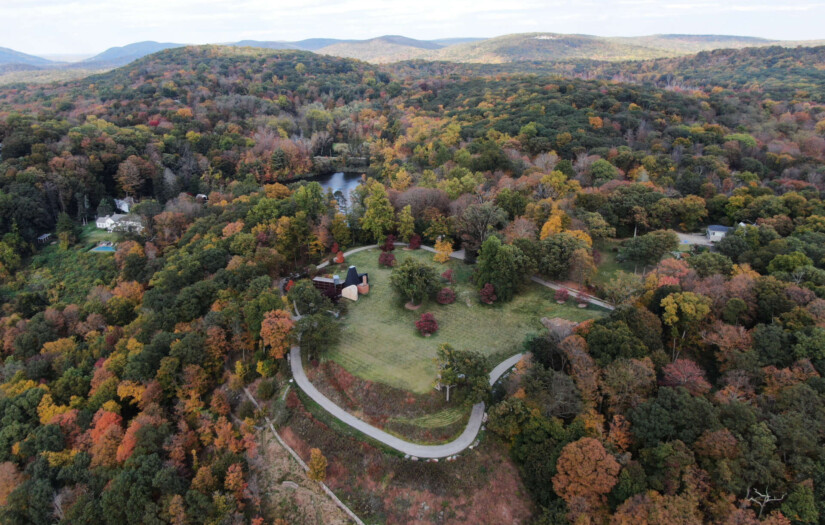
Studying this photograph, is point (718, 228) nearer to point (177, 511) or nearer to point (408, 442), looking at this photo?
point (408, 442)

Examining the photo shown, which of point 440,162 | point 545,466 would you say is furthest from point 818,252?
point 440,162

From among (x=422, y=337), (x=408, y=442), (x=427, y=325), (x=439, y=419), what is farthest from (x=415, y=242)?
(x=408, y=442)

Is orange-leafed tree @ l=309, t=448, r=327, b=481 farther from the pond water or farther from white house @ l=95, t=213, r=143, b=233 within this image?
the pond water

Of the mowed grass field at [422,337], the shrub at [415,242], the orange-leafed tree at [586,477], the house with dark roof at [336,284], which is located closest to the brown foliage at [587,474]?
the orange-leafed tree at [586,477]

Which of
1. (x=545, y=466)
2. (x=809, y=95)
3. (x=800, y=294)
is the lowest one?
(x=545, y=466)

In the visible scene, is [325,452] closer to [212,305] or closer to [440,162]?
[212,305]

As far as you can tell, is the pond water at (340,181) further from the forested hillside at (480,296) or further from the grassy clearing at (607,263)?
the grassy clearing at (607,263)
